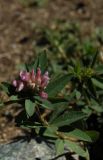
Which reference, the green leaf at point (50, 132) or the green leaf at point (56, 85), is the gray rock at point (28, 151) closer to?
the green leaf at point (50, 132)

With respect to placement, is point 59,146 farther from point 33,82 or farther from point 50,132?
point 33,82

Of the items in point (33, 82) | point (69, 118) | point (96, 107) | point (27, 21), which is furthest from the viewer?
point (27, 21)

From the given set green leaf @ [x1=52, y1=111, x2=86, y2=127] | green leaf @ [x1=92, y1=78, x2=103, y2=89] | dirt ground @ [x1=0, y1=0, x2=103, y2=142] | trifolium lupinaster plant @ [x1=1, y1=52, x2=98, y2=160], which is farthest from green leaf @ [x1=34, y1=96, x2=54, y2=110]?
dirt ground @ [x1=0, y1=0, x2=103, y2=142]

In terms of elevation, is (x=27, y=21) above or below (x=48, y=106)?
below

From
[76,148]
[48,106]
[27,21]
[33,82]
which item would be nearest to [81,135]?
[76,148]

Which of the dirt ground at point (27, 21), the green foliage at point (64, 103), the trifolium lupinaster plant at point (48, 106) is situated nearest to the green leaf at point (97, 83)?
the green foliage at point (64, 103)

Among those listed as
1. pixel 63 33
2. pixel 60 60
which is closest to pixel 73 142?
pixel 60 60

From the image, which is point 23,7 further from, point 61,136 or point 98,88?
point 61,136
